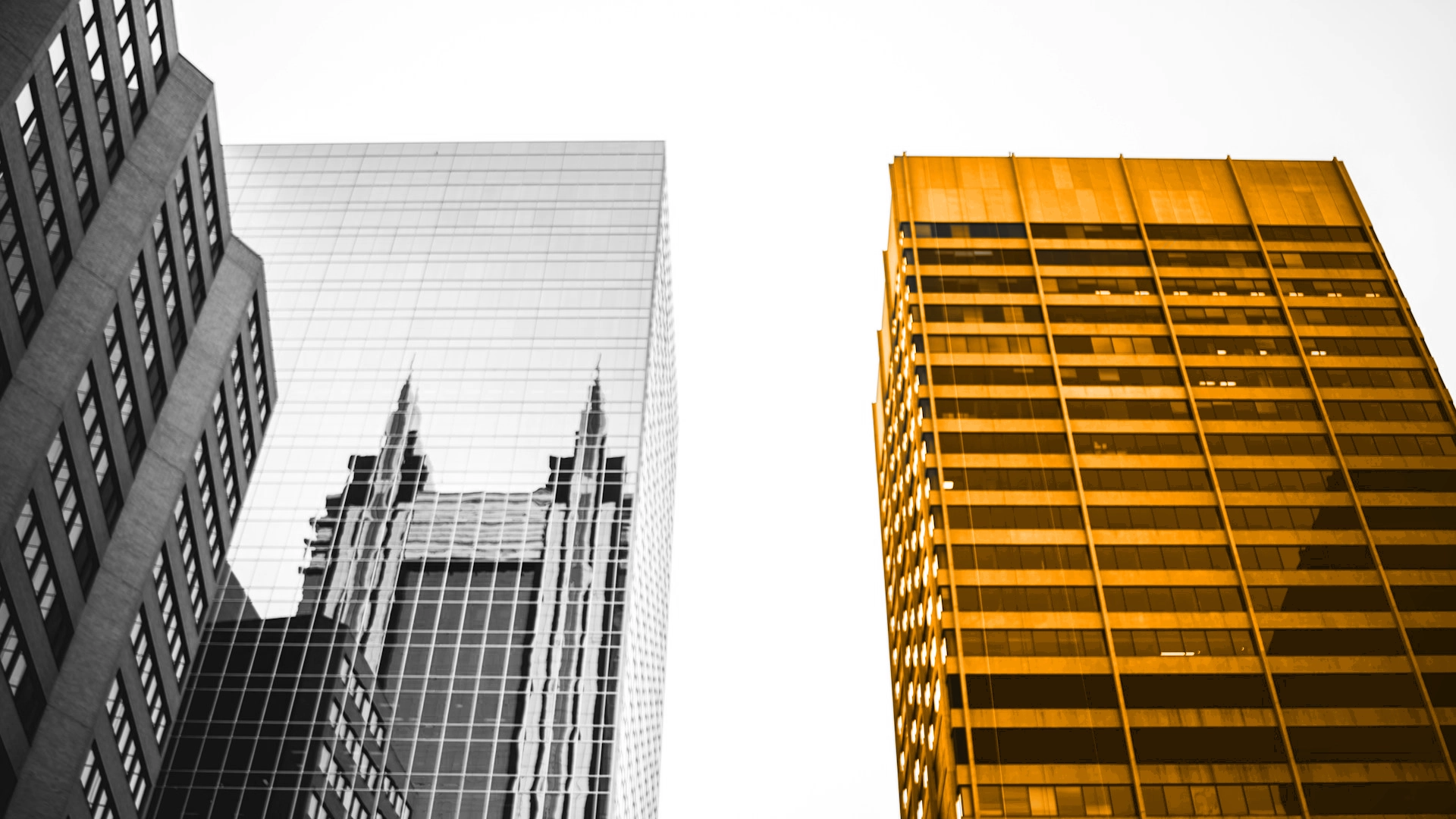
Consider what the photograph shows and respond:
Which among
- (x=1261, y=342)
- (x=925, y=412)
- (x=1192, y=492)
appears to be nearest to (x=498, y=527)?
(x=925, y=412)

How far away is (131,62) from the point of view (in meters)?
54.1

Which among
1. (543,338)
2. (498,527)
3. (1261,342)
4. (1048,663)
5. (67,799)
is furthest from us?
(543,338)

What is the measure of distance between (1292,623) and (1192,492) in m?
9.85

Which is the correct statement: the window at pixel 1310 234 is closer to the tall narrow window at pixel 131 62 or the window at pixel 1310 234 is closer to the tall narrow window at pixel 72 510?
the tall narrow window at pixel 131 62

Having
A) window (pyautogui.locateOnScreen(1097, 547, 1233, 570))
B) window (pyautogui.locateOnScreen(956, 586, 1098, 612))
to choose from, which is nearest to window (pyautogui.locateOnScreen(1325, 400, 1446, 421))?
window (pyautogui.locateOnScreen(1097, 547, 1233, 570))

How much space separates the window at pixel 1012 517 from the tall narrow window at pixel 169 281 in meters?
42.4

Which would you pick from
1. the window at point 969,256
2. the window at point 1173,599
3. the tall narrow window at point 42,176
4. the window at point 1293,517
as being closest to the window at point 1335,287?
the window at point 969,256

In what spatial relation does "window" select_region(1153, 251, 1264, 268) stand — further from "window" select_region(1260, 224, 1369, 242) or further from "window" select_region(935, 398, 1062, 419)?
"window" select_region(935, 398, 1062, 419)

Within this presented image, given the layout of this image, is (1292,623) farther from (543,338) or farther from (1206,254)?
(543,338)

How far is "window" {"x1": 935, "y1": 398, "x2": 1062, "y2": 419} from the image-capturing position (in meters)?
76.8

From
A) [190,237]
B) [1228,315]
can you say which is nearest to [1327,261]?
[1228,315]

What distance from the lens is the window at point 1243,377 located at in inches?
3135

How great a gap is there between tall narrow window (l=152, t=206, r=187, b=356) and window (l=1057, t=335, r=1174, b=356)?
53.3m

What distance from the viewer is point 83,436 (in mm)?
50906
